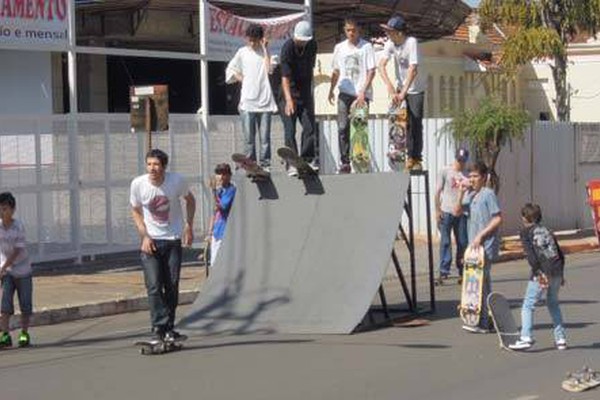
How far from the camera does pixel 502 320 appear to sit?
11.3m

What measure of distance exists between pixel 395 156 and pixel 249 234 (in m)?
2.00

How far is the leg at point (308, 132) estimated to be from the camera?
13.6 m

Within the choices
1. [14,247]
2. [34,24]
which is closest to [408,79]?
[14,247]

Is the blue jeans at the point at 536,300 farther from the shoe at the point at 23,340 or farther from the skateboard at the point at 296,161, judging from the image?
the shoe at the point at 23,340

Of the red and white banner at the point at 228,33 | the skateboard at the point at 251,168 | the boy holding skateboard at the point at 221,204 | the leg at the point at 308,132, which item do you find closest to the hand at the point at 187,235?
the skateboard at the point at 251,168

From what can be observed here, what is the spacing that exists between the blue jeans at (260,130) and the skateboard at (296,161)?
3.91ft

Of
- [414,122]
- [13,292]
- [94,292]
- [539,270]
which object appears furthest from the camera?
[94,292]

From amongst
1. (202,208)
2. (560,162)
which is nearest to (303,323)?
(202,208)

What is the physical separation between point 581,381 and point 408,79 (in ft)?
16.1

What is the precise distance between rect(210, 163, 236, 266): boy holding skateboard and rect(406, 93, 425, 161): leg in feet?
7.47

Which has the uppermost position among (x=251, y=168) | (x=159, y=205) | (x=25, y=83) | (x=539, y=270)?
(x=25, y=83)

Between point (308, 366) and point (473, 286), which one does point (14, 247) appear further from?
point (473, 286)

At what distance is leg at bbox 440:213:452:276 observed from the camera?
1734cm

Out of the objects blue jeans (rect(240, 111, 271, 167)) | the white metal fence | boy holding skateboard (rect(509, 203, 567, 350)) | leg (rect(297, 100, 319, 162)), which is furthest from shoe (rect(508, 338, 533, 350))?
the white metal fence
